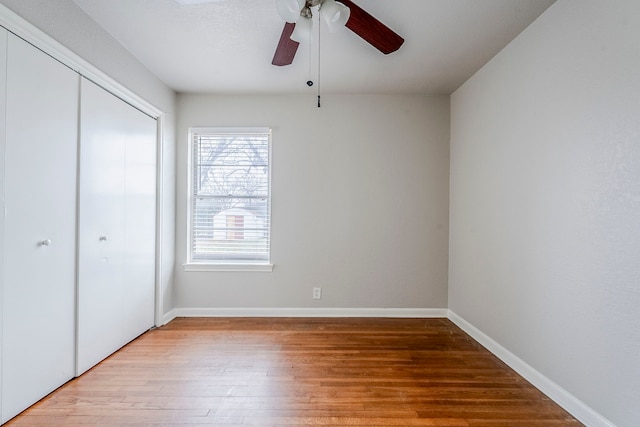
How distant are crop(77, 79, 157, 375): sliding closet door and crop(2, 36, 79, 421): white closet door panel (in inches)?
3.8

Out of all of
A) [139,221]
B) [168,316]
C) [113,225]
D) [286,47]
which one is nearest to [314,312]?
[168,316]

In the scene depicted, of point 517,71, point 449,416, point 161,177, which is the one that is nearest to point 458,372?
point 449,416

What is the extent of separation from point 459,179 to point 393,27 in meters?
1.68

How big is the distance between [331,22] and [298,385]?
2199mm

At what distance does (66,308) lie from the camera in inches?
76.7

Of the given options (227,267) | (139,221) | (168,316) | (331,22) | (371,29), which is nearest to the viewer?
(331,22)

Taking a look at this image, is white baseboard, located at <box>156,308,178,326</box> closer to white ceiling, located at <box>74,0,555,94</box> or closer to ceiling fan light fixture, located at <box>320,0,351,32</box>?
white ceiling, located at <box>74,0,555,94</box>

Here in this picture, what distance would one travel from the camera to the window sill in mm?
3309

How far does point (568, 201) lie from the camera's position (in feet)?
5.88

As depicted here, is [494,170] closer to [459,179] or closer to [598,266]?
[459,179]

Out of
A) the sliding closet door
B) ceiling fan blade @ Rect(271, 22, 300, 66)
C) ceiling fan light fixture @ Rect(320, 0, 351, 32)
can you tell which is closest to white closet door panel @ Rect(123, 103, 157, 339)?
the sliding closet door

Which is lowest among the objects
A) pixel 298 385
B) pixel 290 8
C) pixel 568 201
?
pixel 298 385

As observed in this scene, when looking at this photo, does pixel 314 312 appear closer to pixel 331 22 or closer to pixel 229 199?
pixel 229 199

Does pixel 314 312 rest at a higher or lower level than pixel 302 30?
lower
